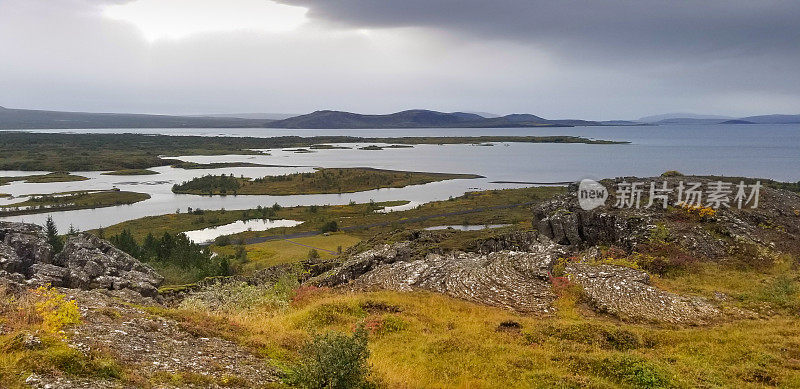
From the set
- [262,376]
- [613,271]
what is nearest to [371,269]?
[613,271]

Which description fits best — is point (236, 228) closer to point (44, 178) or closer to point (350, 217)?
point (350, 217)

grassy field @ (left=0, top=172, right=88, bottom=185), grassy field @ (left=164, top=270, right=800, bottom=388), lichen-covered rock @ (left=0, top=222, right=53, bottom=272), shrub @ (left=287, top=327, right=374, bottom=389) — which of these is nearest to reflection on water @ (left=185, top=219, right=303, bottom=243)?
lichen-covered rock @ (left=0, top=222, right=53, bottom=272)

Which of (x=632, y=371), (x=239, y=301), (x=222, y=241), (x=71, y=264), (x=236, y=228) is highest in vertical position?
(x=632, y=371)

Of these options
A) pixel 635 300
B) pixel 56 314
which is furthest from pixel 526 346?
pixel 56 314

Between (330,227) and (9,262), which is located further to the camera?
(330,227)

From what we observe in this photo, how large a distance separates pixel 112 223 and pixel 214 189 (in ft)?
151

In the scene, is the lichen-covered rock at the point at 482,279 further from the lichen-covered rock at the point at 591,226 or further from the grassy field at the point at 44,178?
the grassy field at the point at 44,178

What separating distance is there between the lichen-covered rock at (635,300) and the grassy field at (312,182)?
395 feet

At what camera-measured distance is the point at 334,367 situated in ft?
37.4

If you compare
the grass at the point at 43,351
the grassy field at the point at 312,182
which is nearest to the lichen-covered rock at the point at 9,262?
the grass at the point at 43,351

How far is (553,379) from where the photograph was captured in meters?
14.5

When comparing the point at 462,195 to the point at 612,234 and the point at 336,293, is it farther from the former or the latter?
the point at 336,293

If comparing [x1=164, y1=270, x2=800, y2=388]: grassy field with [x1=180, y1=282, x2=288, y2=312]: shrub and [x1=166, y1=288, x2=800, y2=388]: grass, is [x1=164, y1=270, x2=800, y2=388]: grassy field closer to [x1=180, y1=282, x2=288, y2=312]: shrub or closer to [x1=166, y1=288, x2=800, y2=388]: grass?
[x1=166, y1=288, x2=800, y2=388]: grass

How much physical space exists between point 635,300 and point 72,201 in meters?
132
